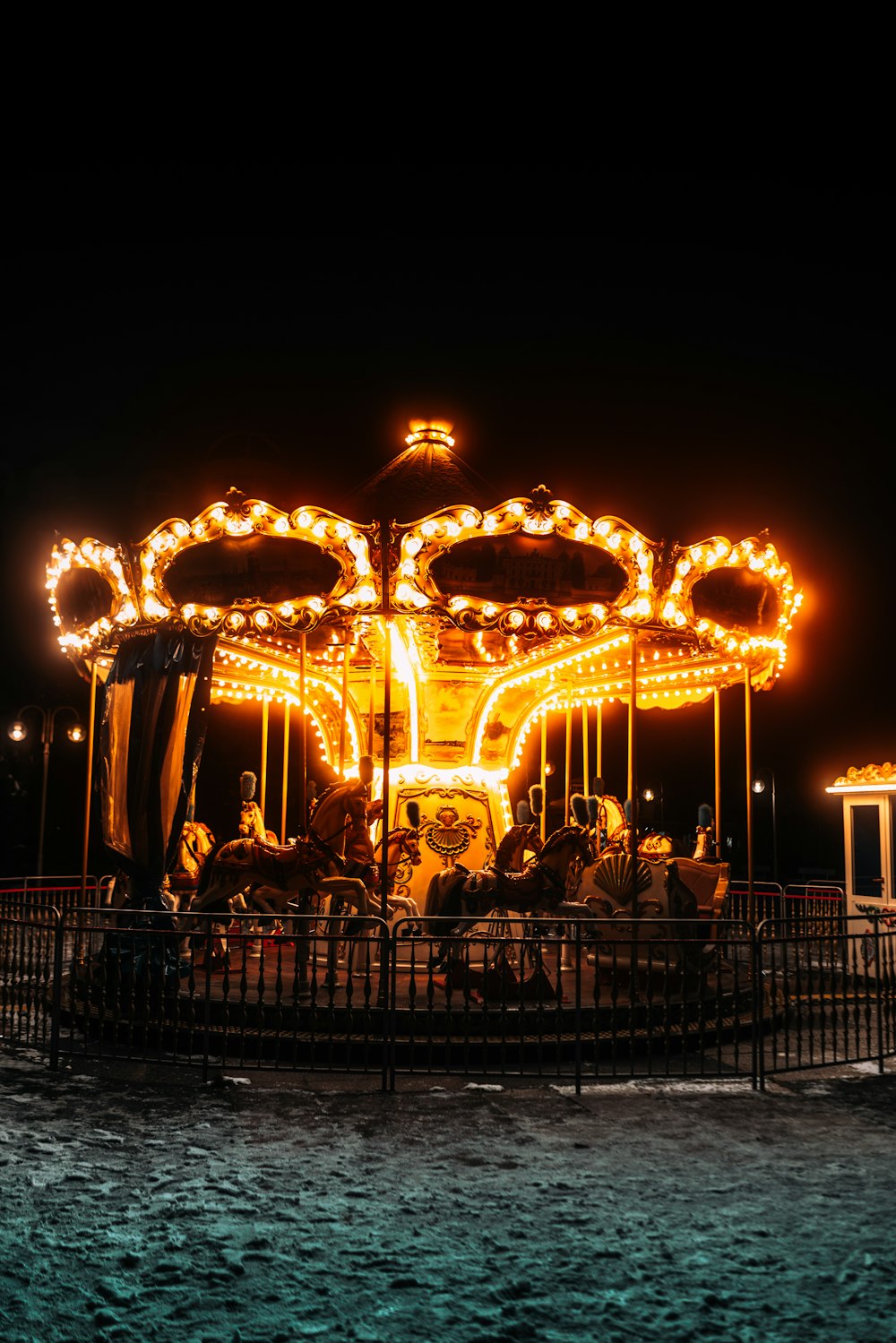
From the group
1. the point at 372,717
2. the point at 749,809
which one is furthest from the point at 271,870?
the point at 749,809

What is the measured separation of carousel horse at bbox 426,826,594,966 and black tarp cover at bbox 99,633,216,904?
247cm

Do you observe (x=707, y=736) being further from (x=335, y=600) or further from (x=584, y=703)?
(x=335, y=600)

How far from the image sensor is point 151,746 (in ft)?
31.5

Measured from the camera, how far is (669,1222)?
437 cm

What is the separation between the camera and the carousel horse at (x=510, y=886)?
31.4 ft

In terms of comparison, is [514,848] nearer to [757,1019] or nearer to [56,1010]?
[757,1019]

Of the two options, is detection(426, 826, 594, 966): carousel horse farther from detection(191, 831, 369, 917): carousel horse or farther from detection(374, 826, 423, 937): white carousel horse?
detection(191, 831, 369, 917): carousel horse

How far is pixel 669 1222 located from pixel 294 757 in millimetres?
23937

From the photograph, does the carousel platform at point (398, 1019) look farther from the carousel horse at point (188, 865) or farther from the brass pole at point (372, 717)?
the brass pole at point (372, 717)

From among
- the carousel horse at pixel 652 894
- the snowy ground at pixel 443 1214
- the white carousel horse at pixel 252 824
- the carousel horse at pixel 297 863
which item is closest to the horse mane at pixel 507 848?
the carousel horse at pixel 652 894

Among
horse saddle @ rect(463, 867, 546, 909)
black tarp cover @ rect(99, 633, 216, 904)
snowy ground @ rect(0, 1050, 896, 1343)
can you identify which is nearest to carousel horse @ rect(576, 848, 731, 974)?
horse saddle @ rect(463, 867, 546, 909)

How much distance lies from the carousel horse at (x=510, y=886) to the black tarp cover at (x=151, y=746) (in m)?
2.47

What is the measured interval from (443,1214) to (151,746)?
6016mm

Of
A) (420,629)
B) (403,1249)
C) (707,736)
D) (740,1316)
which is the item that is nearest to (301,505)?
(420,629)
